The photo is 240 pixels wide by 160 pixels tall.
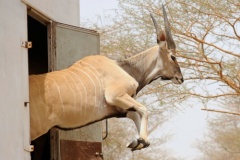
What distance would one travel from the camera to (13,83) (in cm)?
750

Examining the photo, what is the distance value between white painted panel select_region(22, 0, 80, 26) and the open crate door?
6.7 inches

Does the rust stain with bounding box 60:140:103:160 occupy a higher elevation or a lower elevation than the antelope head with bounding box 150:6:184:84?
lower

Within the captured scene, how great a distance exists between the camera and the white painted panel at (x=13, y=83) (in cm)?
725

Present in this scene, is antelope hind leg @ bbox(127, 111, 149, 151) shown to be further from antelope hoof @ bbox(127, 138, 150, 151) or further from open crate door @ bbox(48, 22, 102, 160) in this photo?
open crate door @ bbox(48, 22, 102, 160)

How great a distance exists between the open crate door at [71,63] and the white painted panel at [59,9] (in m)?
0.17

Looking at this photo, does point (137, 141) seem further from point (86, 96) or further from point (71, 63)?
point (71, 63)

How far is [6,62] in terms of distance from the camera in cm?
738

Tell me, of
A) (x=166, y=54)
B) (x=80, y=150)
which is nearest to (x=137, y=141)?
(x=80, y=150)

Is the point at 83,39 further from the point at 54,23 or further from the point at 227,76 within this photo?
the point at 227,76

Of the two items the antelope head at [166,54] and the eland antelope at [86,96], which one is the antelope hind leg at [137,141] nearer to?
the eland antelope at [86,96]

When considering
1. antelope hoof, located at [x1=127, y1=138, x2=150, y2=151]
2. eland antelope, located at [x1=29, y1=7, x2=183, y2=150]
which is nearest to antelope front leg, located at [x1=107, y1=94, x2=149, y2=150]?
eland antelope, located at [x1=29, y1=7, x2=183, y2=150]

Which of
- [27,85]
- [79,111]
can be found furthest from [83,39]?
[27,85]

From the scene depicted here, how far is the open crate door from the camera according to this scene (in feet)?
30.1

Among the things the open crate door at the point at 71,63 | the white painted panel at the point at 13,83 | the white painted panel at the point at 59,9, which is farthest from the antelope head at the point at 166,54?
the white painted panel at the point at 13,83
